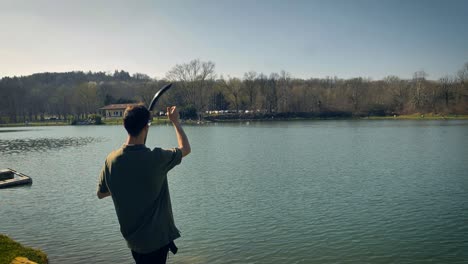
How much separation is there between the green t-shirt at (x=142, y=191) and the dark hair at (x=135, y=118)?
6.9 inches

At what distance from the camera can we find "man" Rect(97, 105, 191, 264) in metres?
3.91

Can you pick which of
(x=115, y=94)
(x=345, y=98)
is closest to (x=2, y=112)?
(x=115, y=94)

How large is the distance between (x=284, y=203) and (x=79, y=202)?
9729mm

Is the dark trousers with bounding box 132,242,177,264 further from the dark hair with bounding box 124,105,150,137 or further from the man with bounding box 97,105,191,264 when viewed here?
the dark hair with bounding box 124,105,150,137

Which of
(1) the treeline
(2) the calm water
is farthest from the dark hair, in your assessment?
(1) the treeline

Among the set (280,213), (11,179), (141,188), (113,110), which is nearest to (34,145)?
(11,179)

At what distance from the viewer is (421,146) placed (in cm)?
3894

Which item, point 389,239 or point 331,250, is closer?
point 331,250

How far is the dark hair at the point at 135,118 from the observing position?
3898 mm

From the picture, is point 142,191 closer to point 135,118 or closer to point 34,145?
point 135,118

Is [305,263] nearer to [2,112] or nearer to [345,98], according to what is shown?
[345,98]

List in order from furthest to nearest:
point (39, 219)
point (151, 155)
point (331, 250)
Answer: point (39, 219) < point (331, 250) < point (151, 155)

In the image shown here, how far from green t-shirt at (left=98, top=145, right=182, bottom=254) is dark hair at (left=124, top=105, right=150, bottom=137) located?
18cm

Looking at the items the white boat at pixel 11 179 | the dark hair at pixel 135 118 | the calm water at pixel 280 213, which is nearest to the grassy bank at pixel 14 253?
the calm water at pixel 280 213
